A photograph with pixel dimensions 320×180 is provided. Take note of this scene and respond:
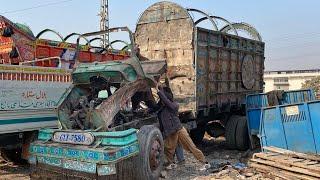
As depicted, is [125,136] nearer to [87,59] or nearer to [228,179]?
[228,179]

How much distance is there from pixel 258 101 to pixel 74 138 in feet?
17.6

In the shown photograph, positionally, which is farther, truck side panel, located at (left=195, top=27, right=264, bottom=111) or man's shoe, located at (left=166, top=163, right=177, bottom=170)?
truck side panel, located at (left=195, top=27, right=264, bottom=111)

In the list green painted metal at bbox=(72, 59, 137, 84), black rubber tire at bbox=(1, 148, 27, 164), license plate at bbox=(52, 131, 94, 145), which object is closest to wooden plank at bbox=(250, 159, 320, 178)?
green painted metal at bbox=(72, 59, 137, 84)

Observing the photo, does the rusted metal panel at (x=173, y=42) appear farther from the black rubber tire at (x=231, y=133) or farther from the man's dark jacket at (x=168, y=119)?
the black rubber tire at (x=231, y=133)

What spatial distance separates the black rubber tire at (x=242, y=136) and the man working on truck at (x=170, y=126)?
7.85ft

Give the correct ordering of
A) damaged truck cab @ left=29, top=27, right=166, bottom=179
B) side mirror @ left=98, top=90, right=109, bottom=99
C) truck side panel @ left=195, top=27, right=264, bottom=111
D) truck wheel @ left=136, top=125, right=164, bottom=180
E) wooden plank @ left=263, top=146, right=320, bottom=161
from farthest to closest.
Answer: truck side panel @ left=195, top=27, right=264, bottom=111 → side mirror @ left=98, top=90, right=109, bottom=99 → wooden plank @ left=263, top=146, right=320, bottom=161 → truck wheel @ left=136, top=125, right=164, bottom=180 → damaged truck cab @ left=29, top=27, right=166, bottom=179

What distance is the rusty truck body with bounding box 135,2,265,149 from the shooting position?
27.1 ft

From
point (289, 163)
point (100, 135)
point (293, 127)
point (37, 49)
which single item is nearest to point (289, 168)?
point (289, 163)

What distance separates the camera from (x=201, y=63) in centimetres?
837

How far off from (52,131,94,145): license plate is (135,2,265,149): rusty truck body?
2.96 m

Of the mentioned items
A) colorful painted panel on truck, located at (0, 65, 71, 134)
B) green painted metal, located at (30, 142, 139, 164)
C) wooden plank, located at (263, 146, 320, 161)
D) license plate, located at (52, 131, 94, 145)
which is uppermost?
colorful painted panel on truck, located at (0, 65, 71, 134)

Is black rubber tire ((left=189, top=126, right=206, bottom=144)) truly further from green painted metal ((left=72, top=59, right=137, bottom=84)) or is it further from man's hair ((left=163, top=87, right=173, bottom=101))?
green painted metal ((left=72, top=59, right=137, bottom=84))

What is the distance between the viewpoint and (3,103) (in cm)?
606

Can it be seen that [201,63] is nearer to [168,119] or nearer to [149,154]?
[168,119]
